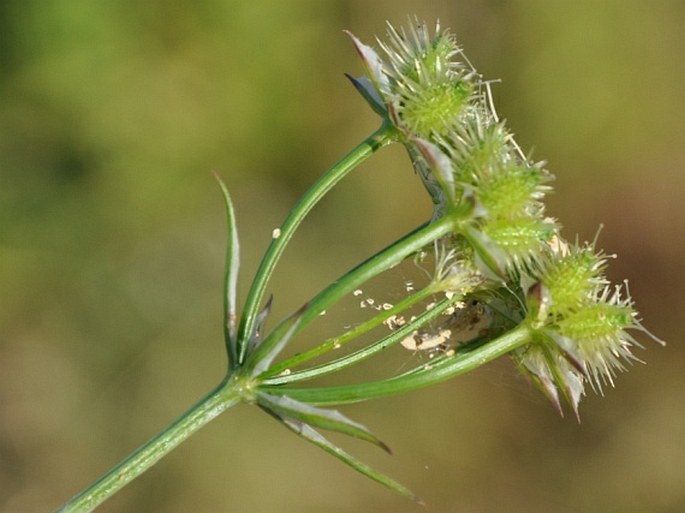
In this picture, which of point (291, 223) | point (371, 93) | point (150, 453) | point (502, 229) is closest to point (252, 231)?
point (371, 93)

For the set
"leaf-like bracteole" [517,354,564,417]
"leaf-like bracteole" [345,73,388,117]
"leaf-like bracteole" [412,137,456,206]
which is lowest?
"leaf-like bracteole" [517,354,564,417]

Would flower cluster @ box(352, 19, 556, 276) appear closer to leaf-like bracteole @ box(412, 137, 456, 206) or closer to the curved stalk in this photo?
leaf-like bracteole @ box(412, 137, 456, 206)

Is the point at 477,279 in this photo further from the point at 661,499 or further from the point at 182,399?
the point at 661,499

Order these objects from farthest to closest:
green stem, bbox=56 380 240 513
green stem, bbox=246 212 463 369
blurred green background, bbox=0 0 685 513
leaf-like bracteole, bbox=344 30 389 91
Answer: blurred green background, bbox=0 0 685 513
leaf-like bracteole, bbox=344 30 389 91
green stem, bbox=246 212 463 369
green stem, bbox=56 380 240 513

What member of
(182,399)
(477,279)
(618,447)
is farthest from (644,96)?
(477,279)

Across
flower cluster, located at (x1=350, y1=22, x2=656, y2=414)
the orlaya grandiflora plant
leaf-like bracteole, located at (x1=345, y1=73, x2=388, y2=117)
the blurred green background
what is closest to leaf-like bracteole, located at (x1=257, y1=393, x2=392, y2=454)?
the orlaya grandiflora plant

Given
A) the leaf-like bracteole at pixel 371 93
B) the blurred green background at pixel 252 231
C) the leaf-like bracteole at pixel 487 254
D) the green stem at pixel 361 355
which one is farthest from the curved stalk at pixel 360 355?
the blurred green background at pixel 252 231

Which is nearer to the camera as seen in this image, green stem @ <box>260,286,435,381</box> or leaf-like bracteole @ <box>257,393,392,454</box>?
leaf-like bracteole @ <box>257,393,392,454</box>
